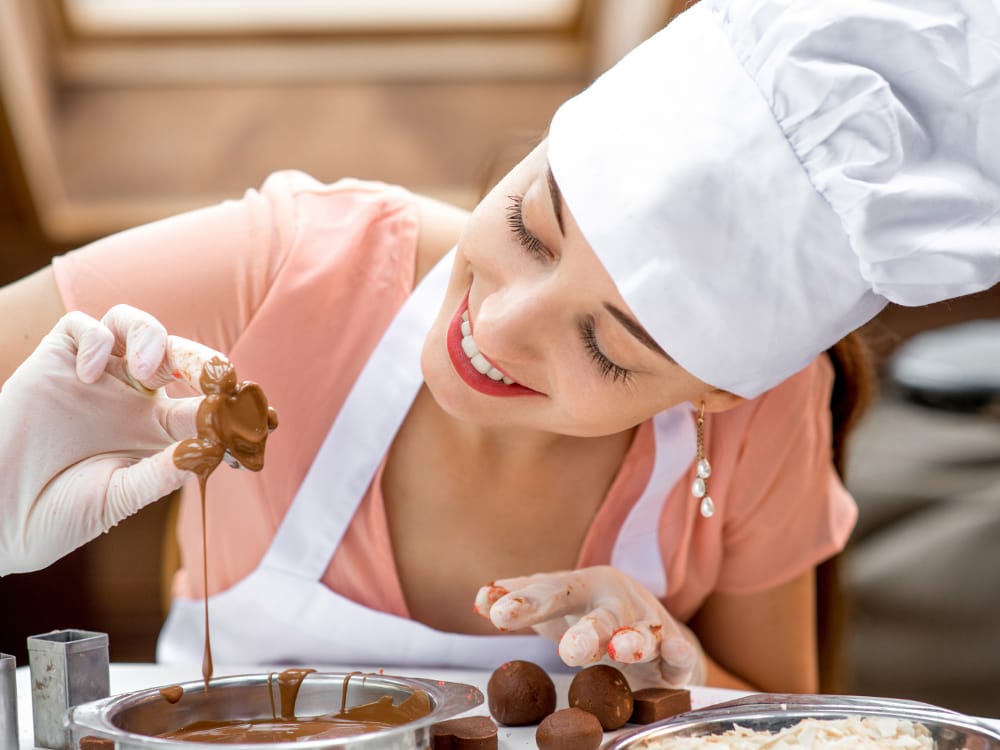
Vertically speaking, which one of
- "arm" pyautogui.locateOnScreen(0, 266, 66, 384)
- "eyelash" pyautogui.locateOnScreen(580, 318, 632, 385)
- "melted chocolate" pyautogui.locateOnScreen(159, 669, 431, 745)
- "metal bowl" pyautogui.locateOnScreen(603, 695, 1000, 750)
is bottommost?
"metal bowl" pyautogui.locateOnScreen(603, 695, 1000, 750)

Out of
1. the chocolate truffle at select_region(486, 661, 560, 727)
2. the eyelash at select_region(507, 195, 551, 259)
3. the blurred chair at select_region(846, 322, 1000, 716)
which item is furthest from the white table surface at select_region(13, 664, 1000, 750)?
the blurred chair at select_region(846, 322, 1000, 716)

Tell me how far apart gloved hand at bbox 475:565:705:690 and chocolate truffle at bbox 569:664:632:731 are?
0.02 metres

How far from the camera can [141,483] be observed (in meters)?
1.00

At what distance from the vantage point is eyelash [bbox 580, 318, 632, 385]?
45.2 inches

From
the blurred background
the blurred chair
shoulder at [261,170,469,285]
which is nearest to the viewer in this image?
shoulder at [261,170,469,285]

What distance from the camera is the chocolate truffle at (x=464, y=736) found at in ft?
3.47

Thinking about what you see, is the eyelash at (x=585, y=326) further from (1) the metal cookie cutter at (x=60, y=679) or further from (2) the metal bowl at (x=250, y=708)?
(1) the metal cookie cutter at (x=60, y=679)

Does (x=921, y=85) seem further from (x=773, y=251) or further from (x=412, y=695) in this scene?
(x=412, y=695)

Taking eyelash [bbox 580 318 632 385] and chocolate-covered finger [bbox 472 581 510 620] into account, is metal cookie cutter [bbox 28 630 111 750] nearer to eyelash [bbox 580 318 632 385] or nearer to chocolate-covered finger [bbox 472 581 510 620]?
chocolate-covered finger [bbox 472 581 510 620]

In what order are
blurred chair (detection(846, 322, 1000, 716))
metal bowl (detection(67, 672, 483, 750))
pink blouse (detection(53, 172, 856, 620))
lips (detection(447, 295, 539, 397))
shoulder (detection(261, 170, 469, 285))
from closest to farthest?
metal bowl (detection(67, 672, 483, 750)), lips (detection(447, 295, 539, 397)), pink blouse (detection(53, 172, 856, 620)), shoulder (detection(261, 170, 469, 285)), blurred chair (detection(846, 322, 1000, 716))

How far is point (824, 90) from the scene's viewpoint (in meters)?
1.03

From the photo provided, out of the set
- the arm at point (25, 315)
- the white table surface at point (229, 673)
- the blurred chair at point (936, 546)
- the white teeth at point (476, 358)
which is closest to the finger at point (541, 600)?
the white table surface at point (229, 673)

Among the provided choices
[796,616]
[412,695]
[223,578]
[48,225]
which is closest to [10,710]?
[412,695]

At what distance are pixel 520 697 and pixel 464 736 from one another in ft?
0.41
